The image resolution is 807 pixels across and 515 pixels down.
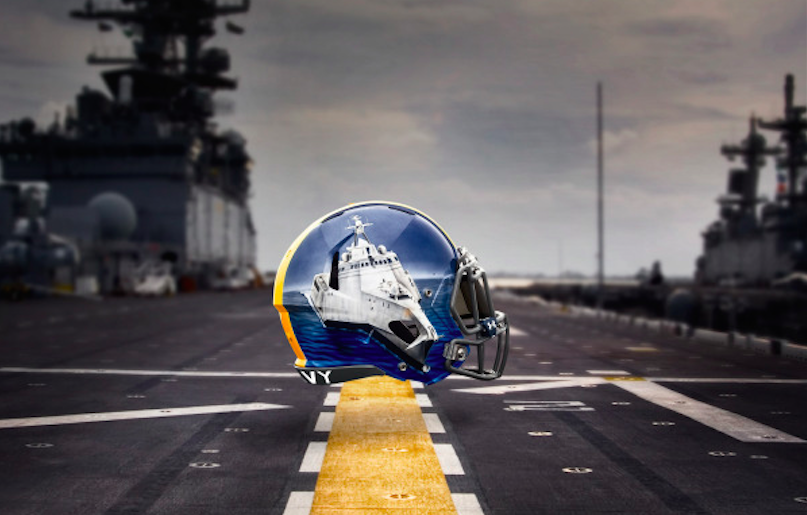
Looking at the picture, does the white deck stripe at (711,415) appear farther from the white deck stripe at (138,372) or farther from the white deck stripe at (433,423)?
the white deck stripe at (138,372)

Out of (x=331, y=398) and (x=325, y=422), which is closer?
(x=325, y=422)

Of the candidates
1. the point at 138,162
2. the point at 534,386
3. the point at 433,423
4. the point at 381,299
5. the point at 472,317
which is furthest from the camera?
the point at 138,162

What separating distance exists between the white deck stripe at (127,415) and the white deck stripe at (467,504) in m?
5.71

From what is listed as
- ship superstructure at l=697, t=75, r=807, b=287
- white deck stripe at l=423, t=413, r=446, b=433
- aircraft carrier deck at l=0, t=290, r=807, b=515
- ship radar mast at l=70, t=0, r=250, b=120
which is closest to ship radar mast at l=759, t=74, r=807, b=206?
ship superstructure at l=697, t=75, r=807, b=287

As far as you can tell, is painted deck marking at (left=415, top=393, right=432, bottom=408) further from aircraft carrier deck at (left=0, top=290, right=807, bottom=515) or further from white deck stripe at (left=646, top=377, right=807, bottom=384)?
white deck stripe at (left=646, top=377, right=807, bottom=384)

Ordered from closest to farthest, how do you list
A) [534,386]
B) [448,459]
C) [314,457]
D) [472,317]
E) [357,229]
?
1. [448,459]
2. [314,457]
3. [357,229]
4. [472,317]
5. [534,386]

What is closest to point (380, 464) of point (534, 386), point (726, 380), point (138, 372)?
point (534, 386)

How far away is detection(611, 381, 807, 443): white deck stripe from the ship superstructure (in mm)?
90310

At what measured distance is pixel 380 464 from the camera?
28.4 ft

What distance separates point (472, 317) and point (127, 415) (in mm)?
5494

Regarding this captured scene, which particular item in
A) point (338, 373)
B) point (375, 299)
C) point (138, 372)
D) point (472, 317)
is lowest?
point (138, 372)

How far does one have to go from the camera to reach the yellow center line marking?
23.5ft

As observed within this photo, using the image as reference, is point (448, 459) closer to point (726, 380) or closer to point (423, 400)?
point (423, 400)

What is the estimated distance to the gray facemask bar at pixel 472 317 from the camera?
31.9ft
